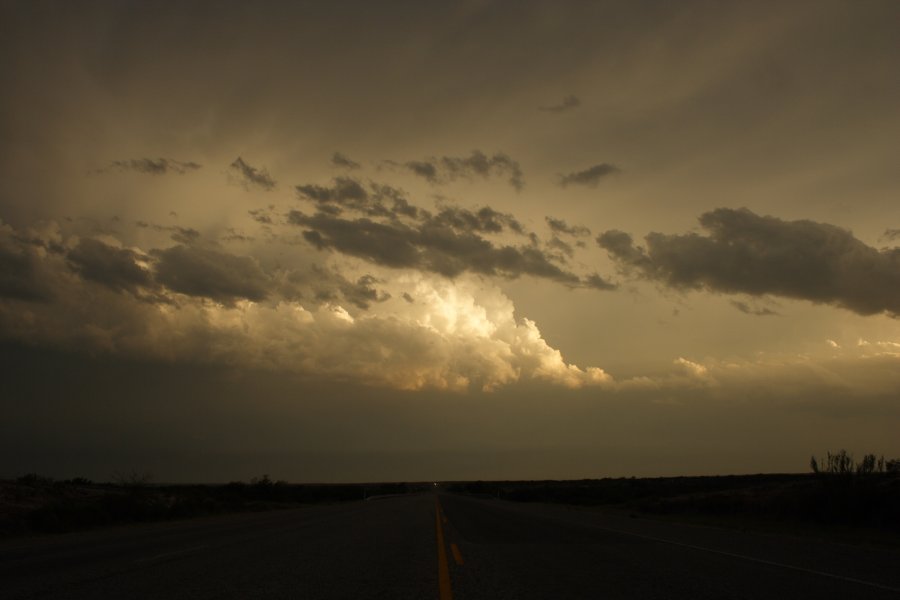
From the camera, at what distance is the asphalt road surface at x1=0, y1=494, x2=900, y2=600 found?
927cm

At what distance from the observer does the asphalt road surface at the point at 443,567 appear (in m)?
9.27

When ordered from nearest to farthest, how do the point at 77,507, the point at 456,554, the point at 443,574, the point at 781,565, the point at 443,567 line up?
1. the point at 443,574
2. the point at 443,567
3. the point at 781,565
4. the point at 456,554
5. the point at 77,507

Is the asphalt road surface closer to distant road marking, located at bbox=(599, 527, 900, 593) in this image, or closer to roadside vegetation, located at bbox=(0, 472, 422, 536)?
distant road marking, located at bbox=(599, 527, 900, 593)

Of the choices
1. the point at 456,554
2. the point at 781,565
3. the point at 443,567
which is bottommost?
the point at 781,565

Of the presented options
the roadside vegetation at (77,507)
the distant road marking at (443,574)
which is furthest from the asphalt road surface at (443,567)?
the roadside vegetation at (77,507)

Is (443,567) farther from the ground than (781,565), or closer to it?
farther from the ground

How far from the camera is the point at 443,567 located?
11797mm

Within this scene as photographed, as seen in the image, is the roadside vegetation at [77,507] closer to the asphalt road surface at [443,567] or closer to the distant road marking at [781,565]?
the asphalt road surface at [443,567]

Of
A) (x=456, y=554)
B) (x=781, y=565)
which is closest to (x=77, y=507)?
(x=456, y=554)

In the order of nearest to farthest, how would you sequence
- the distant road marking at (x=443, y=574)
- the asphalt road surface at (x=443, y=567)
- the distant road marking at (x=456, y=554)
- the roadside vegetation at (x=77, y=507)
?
the distant road marking at (x=443, y=574) < the asphalt road surface at (x=443, y=567) < the distant road marking at (x=456, y=554) < the roadside vegetation at (x=77, y=507)

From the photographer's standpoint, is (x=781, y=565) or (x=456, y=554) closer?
(x=781, y=565)

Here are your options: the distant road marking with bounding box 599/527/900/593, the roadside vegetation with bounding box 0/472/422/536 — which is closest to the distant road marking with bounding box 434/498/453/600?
the distant road marking with bounding box 599/527/900/593

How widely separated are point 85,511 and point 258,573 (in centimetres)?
2094

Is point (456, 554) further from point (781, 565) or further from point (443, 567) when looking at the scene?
point (781, 565)
